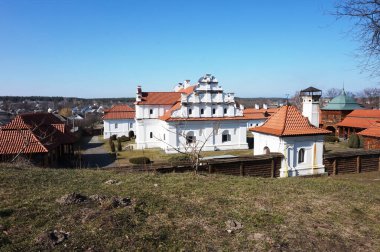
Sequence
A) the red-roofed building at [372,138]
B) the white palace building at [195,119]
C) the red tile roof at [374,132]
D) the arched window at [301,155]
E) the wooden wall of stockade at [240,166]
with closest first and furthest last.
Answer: the wooden wall of stockade at [240,166]
the arched window at [301,155]
the red-roofed building at [372,138]
the red tile roof at [374,132]
the white palace building at [195,119]

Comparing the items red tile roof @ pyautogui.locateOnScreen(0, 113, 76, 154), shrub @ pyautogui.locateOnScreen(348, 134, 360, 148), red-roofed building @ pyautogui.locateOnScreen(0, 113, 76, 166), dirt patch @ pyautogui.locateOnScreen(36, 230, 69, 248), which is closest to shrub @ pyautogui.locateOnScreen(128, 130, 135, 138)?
red tile roof @ pyautogui.locateOnScreen(0, 113, 76, 154)

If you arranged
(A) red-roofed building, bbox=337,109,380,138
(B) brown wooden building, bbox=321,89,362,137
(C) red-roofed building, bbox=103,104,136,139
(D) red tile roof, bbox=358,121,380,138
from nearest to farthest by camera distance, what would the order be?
(D) red tile roof, bbox=358,121,380,138 → (A) red-roofed building, bbox=337,109,380,138 → (B) brown wooden building, bbox=321,89,362,137 → (C) red-roofed building, bbox=103,104,136,139

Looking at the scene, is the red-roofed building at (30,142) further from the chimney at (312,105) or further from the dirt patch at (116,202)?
the chimney at (312,105)

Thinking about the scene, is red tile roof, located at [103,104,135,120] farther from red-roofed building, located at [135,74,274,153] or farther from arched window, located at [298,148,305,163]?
arched window, located at [298,148,305,163]

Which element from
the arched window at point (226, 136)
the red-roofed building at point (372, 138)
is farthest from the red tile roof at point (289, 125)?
the red-roofed building at point (372, 138)

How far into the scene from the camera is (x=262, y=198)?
25.8 ft

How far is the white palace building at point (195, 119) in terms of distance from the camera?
32219mm

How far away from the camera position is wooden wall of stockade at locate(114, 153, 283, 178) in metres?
13.5

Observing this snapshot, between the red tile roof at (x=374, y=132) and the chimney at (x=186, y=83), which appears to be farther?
the chimney at (x=186, y=83)

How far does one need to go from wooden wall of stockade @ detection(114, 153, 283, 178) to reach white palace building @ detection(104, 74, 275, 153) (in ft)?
48.7

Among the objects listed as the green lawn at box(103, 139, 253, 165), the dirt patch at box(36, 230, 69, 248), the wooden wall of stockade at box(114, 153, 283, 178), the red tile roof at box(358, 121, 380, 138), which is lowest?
the green lawn at box(103, 139, 253, 165)

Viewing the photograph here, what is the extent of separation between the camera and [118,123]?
4775 centimetres

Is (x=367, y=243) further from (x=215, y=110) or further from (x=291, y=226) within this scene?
(x=215, y=110)

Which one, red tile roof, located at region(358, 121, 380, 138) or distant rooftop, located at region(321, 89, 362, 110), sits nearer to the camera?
red tile roof, located at region(358, 121, 380, 138)
